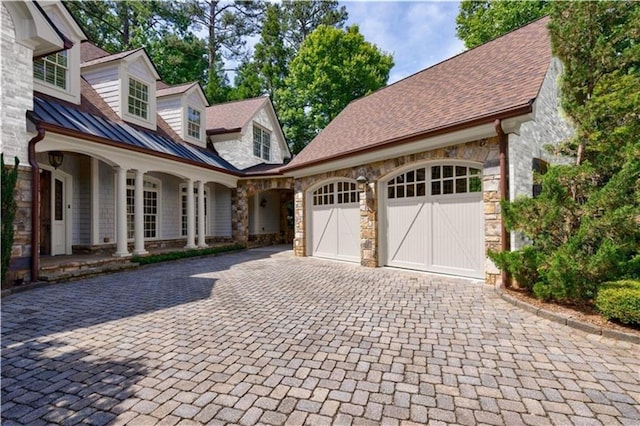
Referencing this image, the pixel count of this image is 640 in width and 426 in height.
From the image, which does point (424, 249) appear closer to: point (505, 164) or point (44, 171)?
point (505, 164)

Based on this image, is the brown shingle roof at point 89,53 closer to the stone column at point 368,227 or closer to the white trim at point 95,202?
the white trim at point 95,202

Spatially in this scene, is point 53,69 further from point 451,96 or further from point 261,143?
point 451,96

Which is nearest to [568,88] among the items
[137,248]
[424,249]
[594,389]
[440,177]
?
[440,177]

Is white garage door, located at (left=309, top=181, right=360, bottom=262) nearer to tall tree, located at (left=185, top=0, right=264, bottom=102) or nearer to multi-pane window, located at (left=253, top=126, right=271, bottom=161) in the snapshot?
multi-pane window, located at (left=253, top=126, right=271, bottom=161)

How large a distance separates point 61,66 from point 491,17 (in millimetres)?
19370

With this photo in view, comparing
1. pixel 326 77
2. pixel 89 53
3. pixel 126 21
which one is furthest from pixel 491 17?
pixel 126 21

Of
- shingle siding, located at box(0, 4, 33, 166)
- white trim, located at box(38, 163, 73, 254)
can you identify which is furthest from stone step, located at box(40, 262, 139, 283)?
shingle siding, located at box(0, 4, 33, 166)

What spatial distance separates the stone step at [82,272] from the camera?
22.3 feet

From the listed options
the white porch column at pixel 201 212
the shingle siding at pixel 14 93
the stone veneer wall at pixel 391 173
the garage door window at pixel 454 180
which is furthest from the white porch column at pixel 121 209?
the garage door window at pixel 454 180

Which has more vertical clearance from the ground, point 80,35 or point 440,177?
point 80,35

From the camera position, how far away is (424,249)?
7660mm

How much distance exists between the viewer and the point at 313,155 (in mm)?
10711

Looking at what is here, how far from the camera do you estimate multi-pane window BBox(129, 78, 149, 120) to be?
35.2ft

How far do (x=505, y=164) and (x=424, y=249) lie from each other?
105 inches
